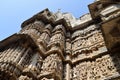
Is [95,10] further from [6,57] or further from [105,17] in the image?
[6,57]

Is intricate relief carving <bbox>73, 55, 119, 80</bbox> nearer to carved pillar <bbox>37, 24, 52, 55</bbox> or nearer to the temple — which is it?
the temple

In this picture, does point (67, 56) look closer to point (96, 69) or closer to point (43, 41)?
point (43, 41)

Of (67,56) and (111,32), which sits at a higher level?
(111,32)

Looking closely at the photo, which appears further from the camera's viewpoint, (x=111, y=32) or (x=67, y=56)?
(x=67, y=56)

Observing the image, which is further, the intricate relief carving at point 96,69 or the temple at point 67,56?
the intricate relief carving at point 96,69

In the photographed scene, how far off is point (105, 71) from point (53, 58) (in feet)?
5.59

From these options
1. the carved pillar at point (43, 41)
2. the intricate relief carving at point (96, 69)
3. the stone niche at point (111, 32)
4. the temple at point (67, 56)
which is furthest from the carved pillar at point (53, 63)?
the stone niche at point (111, 32)

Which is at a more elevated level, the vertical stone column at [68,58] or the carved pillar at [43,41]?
the carved pillar at [43,41]

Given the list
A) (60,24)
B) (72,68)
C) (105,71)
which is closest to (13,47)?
(72,68)

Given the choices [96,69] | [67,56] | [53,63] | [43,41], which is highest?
[43,41]

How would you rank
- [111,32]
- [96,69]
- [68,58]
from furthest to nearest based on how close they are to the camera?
[68,58]
[111,32]
[96,69]

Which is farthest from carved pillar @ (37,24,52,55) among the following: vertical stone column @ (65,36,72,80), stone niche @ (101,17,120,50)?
stone niche @ (101,17,120,50)

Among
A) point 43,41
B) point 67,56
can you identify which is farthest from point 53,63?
point 43,41

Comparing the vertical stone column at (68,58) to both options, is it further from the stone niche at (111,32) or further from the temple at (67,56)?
the stone niche at (111,32)
